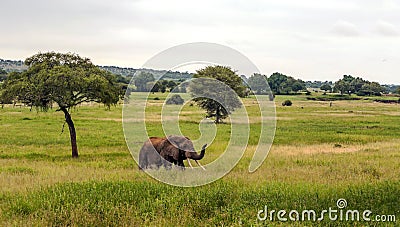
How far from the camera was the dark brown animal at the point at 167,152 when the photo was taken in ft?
49.5

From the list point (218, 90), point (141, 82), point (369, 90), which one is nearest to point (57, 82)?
point (141, 82)

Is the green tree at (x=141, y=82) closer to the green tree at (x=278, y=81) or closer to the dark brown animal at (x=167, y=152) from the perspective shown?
the dark brown animal at (x=167, y=152)

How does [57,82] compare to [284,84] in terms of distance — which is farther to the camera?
[284,84]

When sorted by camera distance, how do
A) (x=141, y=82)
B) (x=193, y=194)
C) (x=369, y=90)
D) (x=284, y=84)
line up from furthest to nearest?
(x=284, y=84)
(x=369, y=90)
(x=141, y=82)
(x=193, y=194)

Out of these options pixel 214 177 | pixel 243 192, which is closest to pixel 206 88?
pixel 214 177

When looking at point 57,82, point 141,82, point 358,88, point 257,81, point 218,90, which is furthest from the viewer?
point 358,88

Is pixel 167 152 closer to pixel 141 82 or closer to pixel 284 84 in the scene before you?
pixel 141 82

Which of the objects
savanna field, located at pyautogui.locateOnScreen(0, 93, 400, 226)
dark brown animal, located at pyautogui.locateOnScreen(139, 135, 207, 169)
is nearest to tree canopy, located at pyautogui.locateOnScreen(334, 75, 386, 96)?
savanna field, located at pyautogui.locateOnScreen(0, 93, 400, 226)

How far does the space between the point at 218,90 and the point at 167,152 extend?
83.2 ft

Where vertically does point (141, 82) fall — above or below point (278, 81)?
below

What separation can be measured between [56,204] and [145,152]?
22.5ft

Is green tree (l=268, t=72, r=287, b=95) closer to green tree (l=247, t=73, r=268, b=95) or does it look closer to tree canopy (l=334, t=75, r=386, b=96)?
tree canopy (l=334, t=75, r=386, b=96)

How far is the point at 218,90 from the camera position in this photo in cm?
4078

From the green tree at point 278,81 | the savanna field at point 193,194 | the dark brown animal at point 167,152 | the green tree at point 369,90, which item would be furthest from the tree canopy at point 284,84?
the dark brown animal at point 167,152
